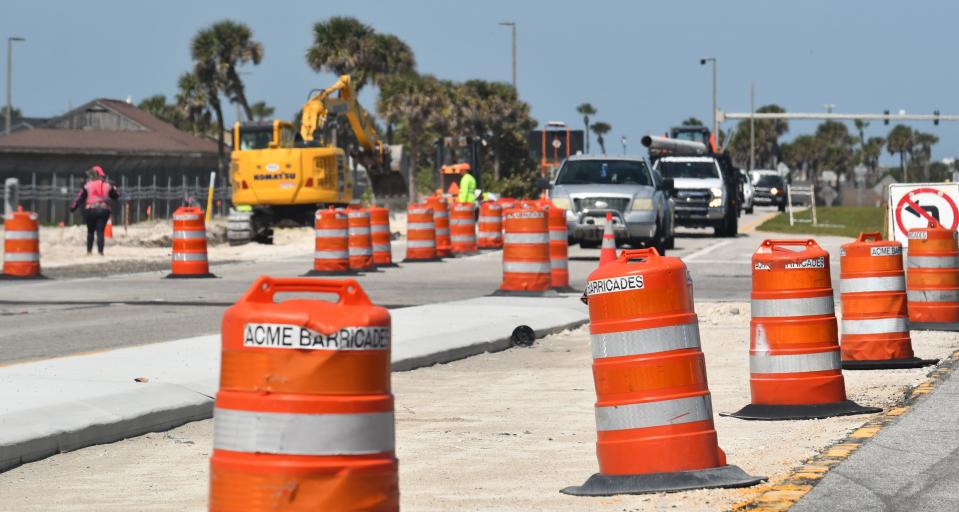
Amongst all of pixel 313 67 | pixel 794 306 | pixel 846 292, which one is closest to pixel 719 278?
pixel 846 292

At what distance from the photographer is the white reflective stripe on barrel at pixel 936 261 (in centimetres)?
1623

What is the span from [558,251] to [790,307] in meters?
11.6

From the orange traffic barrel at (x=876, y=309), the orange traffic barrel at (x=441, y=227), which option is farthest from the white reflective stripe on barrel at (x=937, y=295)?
the orange traffic barrel at (x=441, y=227)

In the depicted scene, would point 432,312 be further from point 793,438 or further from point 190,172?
point 190,172

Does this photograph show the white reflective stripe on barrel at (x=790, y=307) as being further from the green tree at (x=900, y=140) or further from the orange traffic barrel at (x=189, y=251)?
the green tree at (x=900, y=140)

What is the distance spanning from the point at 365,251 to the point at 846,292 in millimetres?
15800

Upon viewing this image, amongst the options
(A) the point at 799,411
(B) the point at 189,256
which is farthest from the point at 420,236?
(A) the point at 799,411

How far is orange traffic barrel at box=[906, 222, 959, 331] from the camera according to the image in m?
16.2

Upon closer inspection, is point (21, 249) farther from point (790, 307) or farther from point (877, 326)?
point (790, 307)

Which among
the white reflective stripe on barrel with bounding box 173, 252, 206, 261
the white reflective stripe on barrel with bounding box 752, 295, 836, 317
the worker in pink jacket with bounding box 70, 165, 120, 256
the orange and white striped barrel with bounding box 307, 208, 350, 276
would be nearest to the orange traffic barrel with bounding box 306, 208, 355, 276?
the orange and white striped barrel with bounding box 307, 208, 350, 276

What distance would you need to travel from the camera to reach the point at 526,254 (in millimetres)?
20797

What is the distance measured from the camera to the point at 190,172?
7569 centimetres

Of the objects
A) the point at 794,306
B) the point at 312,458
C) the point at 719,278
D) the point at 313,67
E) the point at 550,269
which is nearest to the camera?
the point at 312,458

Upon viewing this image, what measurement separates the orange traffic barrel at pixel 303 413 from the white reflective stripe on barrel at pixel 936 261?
11.8 meters
